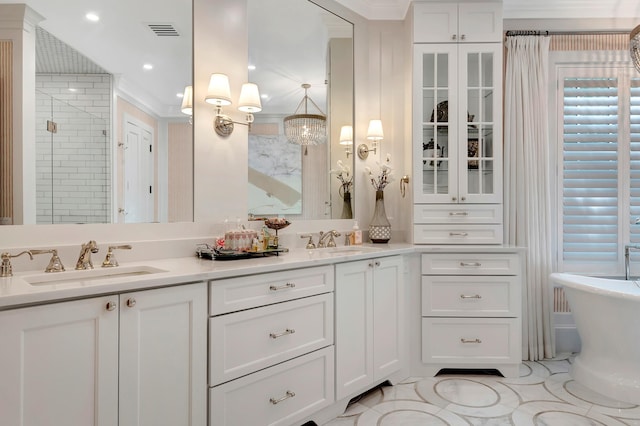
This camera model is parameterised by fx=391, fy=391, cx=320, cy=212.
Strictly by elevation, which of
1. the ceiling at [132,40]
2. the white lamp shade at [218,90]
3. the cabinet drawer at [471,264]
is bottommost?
the cabinet drawer at [471,264]

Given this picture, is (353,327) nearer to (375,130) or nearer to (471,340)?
(471,340)

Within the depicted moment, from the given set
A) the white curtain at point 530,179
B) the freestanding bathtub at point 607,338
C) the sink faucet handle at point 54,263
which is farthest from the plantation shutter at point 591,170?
the sink faucet handle at point 54,263

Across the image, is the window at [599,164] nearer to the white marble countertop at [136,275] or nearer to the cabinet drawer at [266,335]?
the white marble countertop at [136,275]

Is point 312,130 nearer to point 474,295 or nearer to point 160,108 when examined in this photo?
point 160,108

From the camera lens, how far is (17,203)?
1646 millimetres

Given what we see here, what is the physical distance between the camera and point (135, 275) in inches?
69.6

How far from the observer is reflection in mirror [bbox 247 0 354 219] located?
2494 millimetres

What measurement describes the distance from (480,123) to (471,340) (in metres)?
1.52

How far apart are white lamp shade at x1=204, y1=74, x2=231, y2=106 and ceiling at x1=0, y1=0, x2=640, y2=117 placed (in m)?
0.15

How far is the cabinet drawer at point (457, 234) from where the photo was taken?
2.76 meters

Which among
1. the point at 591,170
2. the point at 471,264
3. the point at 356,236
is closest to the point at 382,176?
the point at 356,236

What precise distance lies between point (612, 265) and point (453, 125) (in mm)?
1804

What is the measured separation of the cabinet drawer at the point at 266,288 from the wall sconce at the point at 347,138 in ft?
3.82

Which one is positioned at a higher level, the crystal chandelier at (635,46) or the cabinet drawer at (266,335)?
the crystal chandelier at (635,46)
